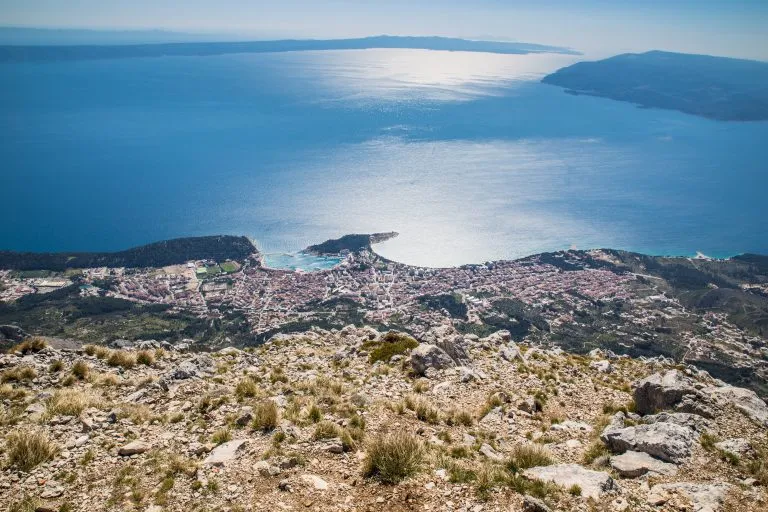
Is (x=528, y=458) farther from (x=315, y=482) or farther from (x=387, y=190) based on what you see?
(x=387, y=190)

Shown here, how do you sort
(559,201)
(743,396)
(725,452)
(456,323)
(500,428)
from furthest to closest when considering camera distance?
1. (559,201)
2. (456,323)
3. (743,396)
4. (500,428)
5. (725,452)

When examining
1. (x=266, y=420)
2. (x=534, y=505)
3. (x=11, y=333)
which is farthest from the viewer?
(x=11, y=333)

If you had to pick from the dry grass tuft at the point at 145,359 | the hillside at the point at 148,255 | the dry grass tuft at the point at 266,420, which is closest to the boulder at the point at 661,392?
the dry grass tuft at the point at 266,420

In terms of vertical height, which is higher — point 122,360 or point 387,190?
point 122,360

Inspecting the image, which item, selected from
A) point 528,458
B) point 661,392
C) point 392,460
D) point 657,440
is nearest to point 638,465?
point 657,440

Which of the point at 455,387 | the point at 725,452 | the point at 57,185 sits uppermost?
the point at 725,452

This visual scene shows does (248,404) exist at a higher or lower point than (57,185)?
higher

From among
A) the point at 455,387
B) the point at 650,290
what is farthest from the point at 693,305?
the point at 455,387

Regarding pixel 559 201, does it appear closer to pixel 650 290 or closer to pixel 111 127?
pixel 650 290
